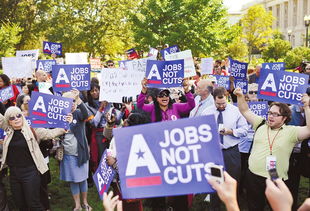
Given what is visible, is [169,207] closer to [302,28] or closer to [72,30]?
[72,30]

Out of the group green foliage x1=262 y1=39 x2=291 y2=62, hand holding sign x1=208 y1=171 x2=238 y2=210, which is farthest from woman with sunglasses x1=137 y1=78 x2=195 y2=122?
green foliage x1=262 y1=39 x2=291 y2=62

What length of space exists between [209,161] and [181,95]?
17.3 ft

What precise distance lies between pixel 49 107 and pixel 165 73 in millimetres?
2717

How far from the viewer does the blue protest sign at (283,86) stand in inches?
205

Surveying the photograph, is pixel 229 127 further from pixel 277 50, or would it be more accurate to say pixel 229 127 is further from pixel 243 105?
pixel 277 50

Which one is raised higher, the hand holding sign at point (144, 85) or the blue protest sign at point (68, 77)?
the blue protest sign at point (68, 77)

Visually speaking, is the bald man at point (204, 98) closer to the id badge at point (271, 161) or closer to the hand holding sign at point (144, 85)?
the hand holding sign at point (144, 85)

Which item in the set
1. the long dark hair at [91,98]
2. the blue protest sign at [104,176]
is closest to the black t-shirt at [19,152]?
the blue protest sign at [104,176]

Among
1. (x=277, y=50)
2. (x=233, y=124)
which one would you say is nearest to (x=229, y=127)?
(x=233, y=124)

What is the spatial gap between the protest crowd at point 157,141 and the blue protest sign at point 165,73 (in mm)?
21

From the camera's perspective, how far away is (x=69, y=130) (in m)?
6.00

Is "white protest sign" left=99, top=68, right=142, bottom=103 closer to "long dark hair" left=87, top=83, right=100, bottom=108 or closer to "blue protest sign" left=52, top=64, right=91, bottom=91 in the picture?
"blue protest sign" left=52, top=64, right=91, bottom=91

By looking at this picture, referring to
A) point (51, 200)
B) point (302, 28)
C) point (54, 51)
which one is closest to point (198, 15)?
point (54, 51)

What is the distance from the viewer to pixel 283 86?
5.35 meters
